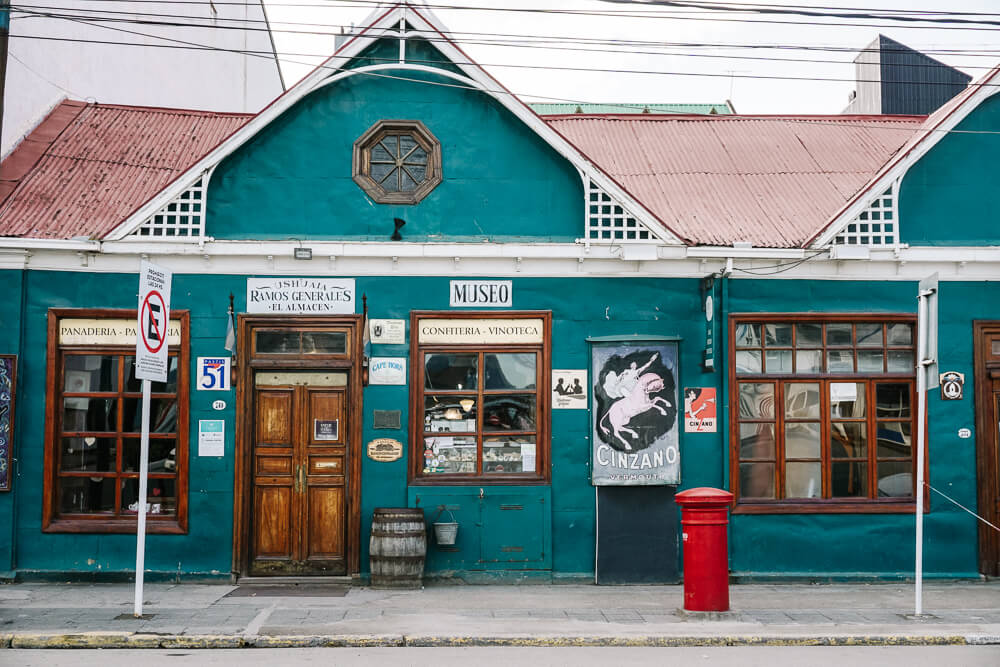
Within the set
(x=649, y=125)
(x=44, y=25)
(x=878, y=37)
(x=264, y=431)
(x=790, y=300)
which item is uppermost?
(x=878, y=37)

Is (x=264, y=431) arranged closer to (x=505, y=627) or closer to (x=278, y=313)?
(x=278, y=313)

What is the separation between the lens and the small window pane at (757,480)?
12430 millimetres

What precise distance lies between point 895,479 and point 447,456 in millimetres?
5576

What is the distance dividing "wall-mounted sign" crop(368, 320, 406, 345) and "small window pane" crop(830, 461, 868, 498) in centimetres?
557

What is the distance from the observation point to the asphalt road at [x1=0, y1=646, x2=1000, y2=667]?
8203mm

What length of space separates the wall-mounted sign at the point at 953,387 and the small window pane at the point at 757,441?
7.10 ft

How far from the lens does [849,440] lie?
12562 mm

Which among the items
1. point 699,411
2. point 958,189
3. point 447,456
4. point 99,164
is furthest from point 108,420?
point 958,189

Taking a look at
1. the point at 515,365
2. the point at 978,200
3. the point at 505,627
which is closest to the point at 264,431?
the point at 515,365

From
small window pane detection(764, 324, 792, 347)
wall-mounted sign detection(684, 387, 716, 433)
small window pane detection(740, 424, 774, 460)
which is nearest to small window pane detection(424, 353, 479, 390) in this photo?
wall-mounted sign detection(684, 387, 716, 433)

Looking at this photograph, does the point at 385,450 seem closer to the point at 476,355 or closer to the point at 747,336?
the point at 476,355

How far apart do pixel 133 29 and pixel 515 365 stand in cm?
1070

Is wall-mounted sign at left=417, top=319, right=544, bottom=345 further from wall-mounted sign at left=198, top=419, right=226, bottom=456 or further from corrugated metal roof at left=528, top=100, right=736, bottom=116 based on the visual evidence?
corrugated metal roof at left=528, top=100, right=736, bottom=116

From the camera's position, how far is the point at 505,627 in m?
9.46
